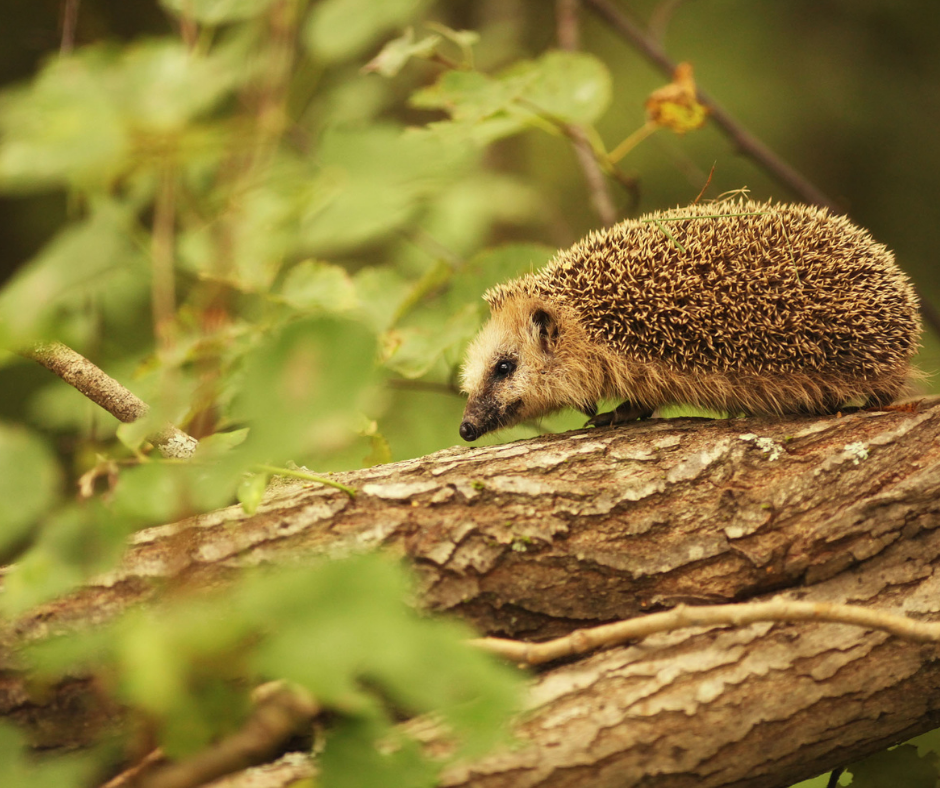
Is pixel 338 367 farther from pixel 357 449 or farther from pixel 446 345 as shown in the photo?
pixel 446 345

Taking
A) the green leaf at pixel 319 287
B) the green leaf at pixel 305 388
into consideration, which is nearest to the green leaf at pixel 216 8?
the green leaf at pixel 305 388

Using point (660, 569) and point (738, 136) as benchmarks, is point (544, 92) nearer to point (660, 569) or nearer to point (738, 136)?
point (738, 136)

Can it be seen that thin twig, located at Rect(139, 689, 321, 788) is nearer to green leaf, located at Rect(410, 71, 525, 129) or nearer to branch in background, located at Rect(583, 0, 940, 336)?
green leaf, located at Rect(410, 71, 525, 129)

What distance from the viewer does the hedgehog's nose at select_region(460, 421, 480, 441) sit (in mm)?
2824

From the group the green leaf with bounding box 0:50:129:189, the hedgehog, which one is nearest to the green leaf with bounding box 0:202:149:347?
the green leaf with bounding box 0:50:129:189

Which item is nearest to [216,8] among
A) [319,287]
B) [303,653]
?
[303,653]

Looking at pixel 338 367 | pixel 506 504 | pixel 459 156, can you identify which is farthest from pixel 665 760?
pixel 459 156

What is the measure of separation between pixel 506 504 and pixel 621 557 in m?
0.32

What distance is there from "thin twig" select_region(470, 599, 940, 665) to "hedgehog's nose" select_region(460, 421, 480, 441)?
4.20ft

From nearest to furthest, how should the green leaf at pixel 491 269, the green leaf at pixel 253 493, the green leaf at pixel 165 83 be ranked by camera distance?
the green leaf at pixel 165 83
the green leaf at pixel 253 493
the green leaf at pixel 491 269

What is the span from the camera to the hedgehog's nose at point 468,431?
2.82 metres

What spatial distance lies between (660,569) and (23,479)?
1431mm

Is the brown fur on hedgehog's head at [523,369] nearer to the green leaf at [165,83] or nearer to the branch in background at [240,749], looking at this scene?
the branch in background at [240,749]

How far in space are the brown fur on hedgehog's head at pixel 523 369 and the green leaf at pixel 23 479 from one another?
1.80m
